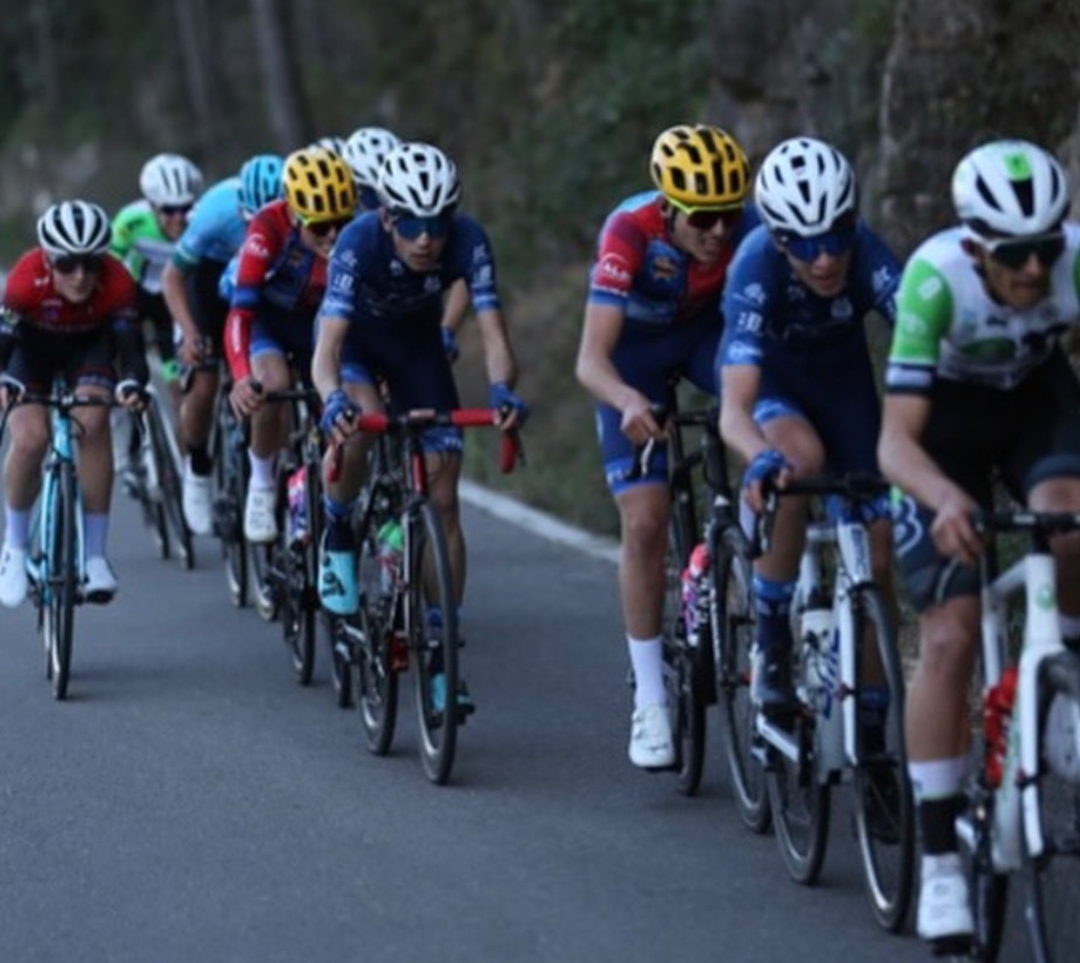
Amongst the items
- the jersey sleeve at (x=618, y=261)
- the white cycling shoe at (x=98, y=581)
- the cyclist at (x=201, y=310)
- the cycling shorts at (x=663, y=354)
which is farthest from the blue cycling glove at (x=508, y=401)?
the cyclist at (x=201, y=310)

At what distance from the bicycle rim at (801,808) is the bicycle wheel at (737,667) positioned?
22 centimetres

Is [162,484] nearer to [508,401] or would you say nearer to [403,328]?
[403,328]

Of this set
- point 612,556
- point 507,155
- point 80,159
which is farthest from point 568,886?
point 80,159

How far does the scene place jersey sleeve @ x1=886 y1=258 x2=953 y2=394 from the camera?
7.43 meters

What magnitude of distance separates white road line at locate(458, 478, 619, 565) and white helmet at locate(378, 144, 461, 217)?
498 centimetres

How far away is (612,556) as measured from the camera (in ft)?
51.9

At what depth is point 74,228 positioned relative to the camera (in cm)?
1268

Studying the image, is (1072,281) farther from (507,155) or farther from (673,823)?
(507,155)

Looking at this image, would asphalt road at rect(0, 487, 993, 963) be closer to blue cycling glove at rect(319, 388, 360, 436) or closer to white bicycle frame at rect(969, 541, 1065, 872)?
white bicycle frame at rect(969, 541, 1065, 872)

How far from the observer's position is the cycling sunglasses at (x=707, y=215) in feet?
31.3

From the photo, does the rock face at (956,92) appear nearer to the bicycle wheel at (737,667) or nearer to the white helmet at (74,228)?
the white helmet at (74,228)

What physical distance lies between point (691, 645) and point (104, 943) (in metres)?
2.30

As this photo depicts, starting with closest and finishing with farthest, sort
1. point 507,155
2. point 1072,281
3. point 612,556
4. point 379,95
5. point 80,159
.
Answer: point 1072,281, point 612,556, point 507,155, point 379,95, point 80,159

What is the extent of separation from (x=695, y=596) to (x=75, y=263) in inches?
158
